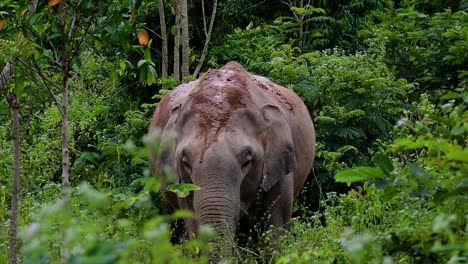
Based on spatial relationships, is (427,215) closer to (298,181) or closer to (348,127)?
(298,181)

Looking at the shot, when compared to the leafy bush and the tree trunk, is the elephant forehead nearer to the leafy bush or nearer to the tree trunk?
the leafy bush

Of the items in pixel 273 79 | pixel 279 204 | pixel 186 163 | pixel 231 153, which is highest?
pixel 231 153

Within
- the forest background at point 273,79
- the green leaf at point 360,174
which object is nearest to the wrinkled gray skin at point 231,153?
the forest background at point 273,79

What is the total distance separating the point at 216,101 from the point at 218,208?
108 cm

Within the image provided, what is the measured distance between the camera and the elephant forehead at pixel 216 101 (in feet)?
27.1

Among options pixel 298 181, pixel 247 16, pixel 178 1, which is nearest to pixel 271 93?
pixel 298 181

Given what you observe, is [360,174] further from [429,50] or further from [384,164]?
[429,50]

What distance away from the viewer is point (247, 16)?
1648 cm

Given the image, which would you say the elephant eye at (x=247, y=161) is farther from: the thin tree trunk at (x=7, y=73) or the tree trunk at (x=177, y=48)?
the tree trunk at (x=177, y=48)

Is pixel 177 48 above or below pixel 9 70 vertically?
below

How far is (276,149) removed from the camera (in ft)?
28.6

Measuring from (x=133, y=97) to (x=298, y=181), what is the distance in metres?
5.14

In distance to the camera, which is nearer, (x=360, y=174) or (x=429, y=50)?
(x=360, y=174)

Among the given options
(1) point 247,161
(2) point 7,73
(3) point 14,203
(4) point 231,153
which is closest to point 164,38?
(1) point 247,161
